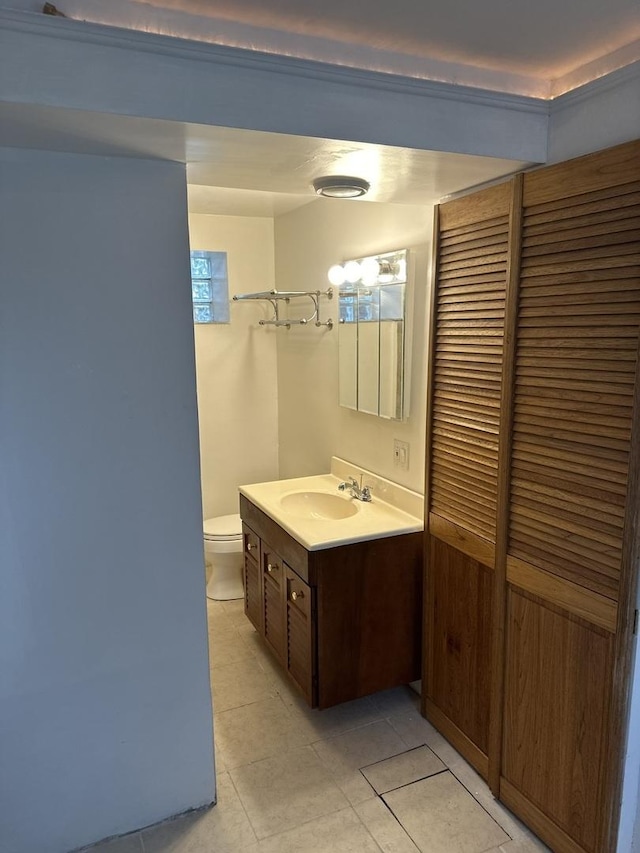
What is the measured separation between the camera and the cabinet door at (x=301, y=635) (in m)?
2.36

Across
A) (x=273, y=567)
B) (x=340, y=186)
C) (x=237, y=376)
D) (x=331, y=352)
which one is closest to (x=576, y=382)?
(x=340, y=186)

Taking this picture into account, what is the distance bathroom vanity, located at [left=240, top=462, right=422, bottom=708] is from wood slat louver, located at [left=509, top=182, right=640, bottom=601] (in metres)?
0.64

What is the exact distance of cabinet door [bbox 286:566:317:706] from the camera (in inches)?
92.7

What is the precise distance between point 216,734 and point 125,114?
2.24m

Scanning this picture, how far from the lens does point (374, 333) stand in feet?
8.85

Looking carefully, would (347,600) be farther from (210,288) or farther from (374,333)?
(210,288)

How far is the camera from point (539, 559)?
1809 mm

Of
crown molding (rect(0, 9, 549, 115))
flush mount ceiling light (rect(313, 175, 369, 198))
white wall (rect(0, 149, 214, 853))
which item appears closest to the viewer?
crown molding (rect(0, 9, 549, 115))

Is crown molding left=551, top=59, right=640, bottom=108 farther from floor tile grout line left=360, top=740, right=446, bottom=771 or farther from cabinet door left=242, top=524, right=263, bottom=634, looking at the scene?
floor tile grout line left=360, top=740, right=446, bottom=771

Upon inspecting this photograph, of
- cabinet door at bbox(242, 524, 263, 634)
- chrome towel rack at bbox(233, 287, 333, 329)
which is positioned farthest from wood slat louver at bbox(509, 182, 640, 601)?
chrome towel rack at bbox(233, 287, 333, 329)

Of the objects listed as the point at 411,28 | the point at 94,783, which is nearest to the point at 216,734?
the point at 94,783

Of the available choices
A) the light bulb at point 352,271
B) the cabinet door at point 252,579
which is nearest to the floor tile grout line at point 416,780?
the cabinet door at point 252,579

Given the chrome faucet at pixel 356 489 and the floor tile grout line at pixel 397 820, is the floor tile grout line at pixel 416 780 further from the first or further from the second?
the chrome faucet at pixel 356 489

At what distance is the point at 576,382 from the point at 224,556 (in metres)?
2.41
